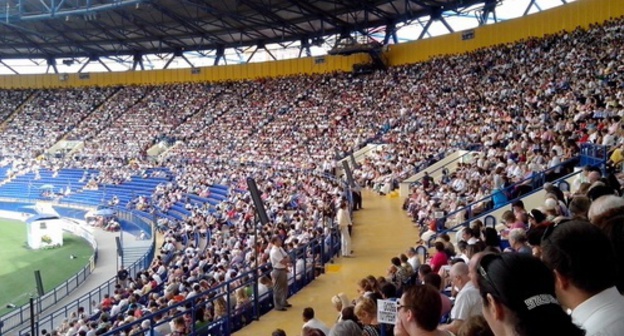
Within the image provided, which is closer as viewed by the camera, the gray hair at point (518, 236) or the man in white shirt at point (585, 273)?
the man in white shirt at point (585, 273)

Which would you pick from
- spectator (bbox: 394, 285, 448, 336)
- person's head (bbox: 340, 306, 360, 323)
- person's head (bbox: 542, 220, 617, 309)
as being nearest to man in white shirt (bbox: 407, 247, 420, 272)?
person's head (bbox: 340, 306, 360, 323)

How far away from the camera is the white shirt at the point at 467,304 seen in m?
4.93

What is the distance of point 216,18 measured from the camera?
139ft

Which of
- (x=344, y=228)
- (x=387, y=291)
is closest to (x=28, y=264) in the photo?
(x=344, y=228)

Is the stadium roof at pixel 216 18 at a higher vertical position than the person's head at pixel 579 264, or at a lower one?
higher

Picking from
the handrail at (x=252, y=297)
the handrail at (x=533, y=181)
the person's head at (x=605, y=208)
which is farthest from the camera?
the handrail at (x=533, y=181)

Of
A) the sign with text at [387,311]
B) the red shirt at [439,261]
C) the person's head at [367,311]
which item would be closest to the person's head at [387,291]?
the person's head at [367,311]

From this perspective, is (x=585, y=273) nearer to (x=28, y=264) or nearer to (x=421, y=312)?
(x=421, y=312)

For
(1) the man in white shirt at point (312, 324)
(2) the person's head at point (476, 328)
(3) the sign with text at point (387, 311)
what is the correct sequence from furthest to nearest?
(1) the man in white shirt at point (312, 324) → (3) the sign with text at point (387, 311) → (2) the person's head at point (476, 328)

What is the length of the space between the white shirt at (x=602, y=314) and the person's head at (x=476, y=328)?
0.92 meters

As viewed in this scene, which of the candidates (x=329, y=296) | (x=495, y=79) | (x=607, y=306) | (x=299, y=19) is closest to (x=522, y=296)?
(x=607, y=306)

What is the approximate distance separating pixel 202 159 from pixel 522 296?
38703mm

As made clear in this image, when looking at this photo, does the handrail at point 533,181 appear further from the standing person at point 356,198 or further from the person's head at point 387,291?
the person's head at point 387,291

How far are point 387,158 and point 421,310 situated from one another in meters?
24.2
